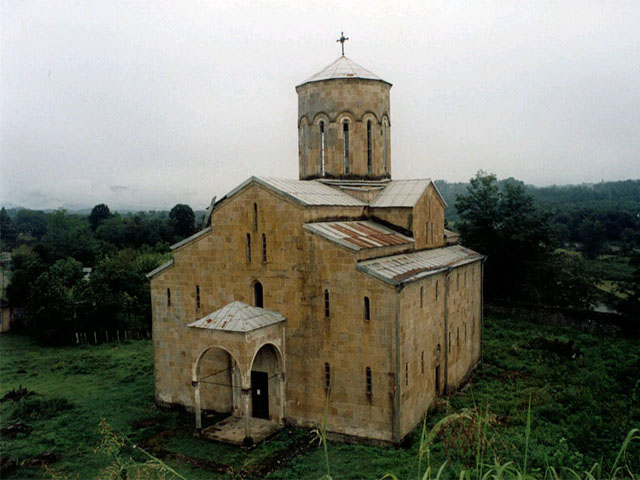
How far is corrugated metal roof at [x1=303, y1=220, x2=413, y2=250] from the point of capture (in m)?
14.1

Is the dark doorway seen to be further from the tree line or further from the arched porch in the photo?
the tree line

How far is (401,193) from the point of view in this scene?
1861 centimetres

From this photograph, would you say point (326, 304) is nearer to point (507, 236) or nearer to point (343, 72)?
point (343, 72)

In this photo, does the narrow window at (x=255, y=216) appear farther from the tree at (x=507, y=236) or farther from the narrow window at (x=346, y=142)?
the tree at (x=507, y=236)

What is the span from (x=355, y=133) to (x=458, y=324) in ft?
25.8

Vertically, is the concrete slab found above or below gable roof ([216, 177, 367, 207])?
below

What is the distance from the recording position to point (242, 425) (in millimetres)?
14602

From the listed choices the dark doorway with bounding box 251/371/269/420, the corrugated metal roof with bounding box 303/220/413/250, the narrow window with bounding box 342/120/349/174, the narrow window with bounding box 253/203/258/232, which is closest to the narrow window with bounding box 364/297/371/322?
the corrugated metal roof with bounding box 303/220/413/250

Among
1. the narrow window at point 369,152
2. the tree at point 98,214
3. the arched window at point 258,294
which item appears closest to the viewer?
the arched window at point 258,294

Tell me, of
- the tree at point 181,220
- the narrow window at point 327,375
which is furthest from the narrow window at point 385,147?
the tree at point 181,220

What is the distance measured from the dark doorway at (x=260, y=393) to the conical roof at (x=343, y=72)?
10.8 metres

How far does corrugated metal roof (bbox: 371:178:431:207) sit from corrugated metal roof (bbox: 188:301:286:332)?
241 inches

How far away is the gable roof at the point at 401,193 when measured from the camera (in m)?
17.9

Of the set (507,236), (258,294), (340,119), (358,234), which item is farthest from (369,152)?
(507,236)
